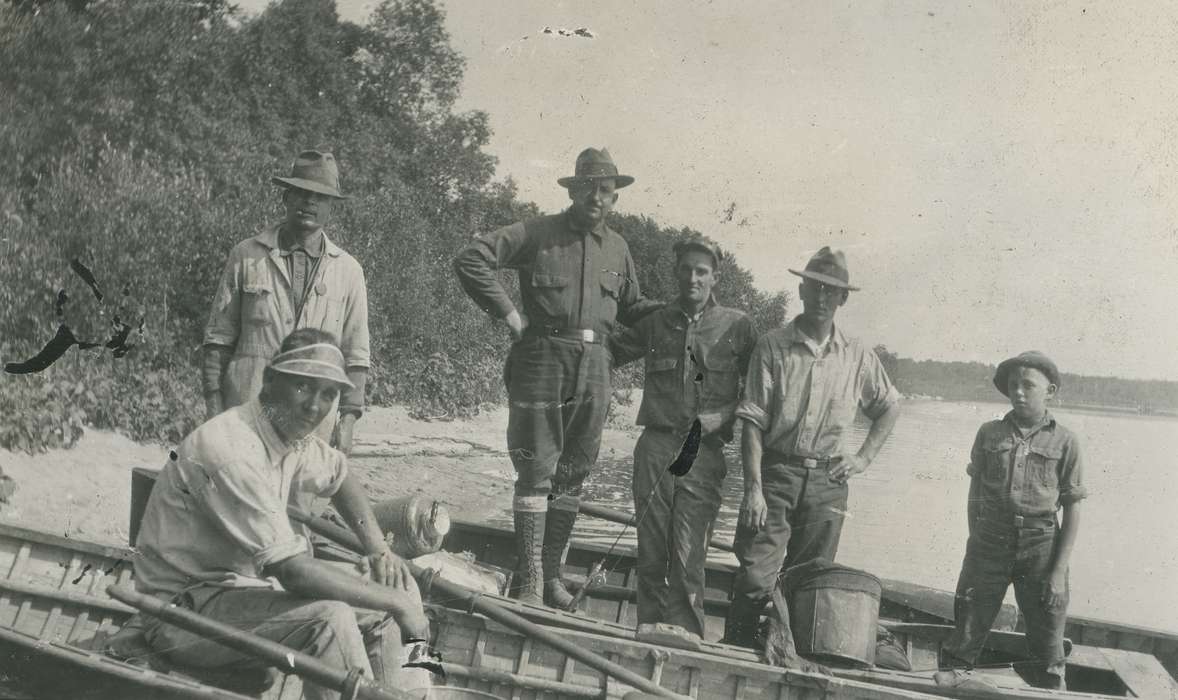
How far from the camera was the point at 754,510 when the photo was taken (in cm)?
481

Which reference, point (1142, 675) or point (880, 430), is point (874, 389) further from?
point (1142, 675)

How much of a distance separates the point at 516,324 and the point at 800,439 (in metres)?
1.62

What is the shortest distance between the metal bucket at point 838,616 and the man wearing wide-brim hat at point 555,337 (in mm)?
1504

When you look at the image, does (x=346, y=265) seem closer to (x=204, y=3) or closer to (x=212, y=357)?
(x=212, y=357)

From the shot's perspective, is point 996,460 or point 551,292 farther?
point 551,292

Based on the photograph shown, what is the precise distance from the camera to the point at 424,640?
355cm

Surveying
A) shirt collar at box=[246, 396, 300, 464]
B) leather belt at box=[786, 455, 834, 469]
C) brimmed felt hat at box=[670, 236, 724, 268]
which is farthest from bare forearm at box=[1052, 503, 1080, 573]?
shirt collar at box=[246, 396, 300, 464]

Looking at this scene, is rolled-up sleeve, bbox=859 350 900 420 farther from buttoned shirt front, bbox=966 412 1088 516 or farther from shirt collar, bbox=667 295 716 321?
shirt collar, bbox=667 295 716 321

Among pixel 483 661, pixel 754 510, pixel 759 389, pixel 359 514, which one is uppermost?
pixel 759 389

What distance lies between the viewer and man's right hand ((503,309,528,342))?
5402 millimetres

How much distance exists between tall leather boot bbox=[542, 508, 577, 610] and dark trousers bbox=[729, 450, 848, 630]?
43.0 inches

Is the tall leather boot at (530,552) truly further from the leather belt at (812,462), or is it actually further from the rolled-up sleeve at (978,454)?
the rolled-up sleeve at (978,454)

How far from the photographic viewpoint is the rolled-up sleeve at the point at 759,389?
493cm

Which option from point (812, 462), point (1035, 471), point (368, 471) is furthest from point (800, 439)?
point (368, 471)
